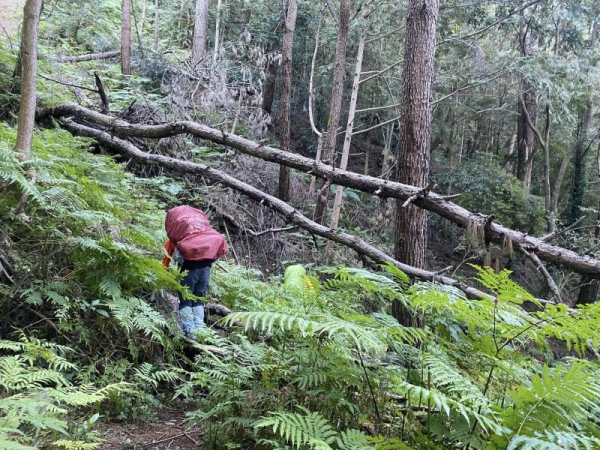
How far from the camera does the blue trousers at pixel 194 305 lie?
447 centimetres

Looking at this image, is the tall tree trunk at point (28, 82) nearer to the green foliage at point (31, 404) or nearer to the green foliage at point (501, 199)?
the green foliage at point (31, 404)

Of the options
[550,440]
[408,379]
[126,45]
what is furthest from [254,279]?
[126,45]

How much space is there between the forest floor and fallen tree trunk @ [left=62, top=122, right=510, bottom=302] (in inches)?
84.9

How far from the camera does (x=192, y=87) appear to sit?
1101 centimetres

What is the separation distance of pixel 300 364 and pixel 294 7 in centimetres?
1290

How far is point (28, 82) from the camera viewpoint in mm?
4574

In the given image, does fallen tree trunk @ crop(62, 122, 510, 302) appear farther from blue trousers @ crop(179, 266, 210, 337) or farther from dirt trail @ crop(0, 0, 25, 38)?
dirt trail @ crop(0, 0, 25, 38)

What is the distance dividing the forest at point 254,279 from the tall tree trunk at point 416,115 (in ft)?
0.11

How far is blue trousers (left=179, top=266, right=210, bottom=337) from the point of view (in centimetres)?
447

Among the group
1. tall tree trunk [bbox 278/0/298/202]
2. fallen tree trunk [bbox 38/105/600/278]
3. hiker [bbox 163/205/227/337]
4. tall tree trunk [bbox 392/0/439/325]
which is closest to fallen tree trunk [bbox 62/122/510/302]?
fallen tree trunk [bbox 38/105/600/278]

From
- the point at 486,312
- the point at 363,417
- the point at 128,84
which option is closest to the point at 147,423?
the point at 363,417

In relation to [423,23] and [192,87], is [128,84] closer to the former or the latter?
[192,87]

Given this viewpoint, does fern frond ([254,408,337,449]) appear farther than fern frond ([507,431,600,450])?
Yes

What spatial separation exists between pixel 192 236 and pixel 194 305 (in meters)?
0.78
